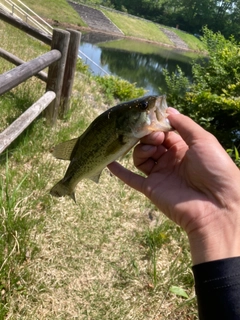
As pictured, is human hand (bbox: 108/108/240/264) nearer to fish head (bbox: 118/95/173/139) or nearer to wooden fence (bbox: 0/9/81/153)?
fish head (bbox: 118/95/173/139)

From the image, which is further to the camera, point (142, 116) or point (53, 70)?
point (53, 70)

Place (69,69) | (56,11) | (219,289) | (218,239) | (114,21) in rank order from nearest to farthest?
(219,289) < (218,239) < (69,69) < (56,11) < (114,21)

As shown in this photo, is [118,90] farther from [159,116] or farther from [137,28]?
[137,28]

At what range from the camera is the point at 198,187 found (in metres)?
2.06

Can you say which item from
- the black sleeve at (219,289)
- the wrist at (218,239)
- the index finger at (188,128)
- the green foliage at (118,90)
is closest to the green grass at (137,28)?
the green foliage at (118,90)

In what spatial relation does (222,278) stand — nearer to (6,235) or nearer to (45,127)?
(6,235)

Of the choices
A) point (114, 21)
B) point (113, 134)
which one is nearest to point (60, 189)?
point (113, 134)

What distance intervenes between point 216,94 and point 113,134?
4985 millimetres

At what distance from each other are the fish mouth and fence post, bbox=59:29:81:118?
3.65 meters

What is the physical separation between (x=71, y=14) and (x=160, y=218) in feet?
139

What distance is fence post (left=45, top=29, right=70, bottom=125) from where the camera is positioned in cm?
463

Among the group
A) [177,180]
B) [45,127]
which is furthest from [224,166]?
[45,127]

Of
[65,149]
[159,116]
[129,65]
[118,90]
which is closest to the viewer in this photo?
[159,116]

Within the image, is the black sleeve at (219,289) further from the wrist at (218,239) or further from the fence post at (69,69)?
the fence post at (69,69)
